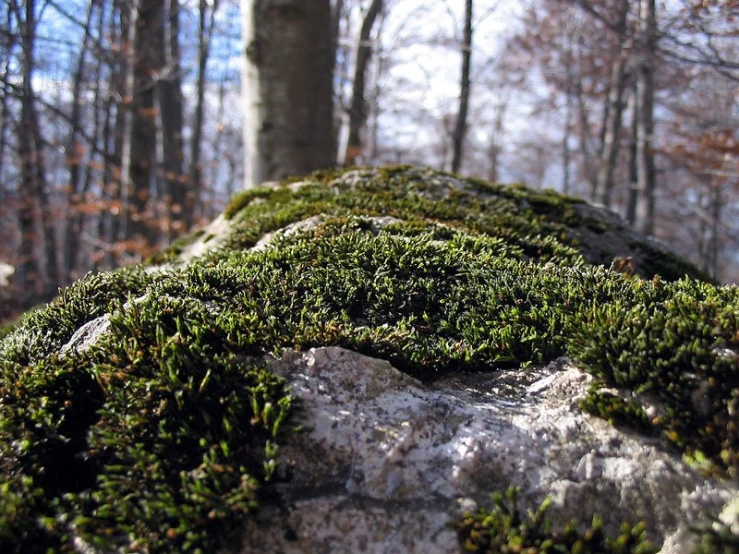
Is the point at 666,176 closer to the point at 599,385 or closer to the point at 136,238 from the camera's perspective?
the point at 136,238

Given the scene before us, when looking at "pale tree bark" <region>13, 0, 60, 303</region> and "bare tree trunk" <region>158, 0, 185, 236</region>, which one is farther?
"pale tree bark" <region>13, 0, 60, 303</region>

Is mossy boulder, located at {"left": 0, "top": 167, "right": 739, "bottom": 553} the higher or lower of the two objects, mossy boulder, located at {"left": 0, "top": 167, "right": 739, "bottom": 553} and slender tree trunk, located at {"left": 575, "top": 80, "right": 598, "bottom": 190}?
the lower

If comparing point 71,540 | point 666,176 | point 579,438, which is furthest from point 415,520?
point 666,176

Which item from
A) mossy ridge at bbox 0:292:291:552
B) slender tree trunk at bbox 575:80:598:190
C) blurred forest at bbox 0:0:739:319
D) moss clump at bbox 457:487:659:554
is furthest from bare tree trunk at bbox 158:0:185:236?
slender tree trunk at bbox 575:80:598:190

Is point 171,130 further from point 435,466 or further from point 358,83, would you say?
point 435,466

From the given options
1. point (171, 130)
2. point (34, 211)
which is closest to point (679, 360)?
point (171, 130)

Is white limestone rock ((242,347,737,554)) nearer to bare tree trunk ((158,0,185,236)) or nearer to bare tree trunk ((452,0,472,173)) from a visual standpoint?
bare tree trunk ((158,0,185,236))

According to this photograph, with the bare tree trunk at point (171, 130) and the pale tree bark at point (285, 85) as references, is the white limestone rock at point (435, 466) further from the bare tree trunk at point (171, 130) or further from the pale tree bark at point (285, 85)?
the bare tree trunk at point (171, 130)
